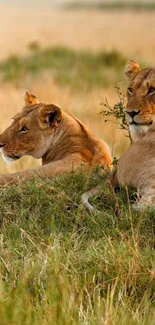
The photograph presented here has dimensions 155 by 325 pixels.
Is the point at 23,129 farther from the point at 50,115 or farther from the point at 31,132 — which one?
the point at 50,115

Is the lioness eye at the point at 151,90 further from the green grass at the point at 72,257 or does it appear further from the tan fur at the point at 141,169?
the green grass at the point at 72,257

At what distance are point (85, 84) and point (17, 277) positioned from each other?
419 inches

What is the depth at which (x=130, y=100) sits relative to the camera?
17.0 feet

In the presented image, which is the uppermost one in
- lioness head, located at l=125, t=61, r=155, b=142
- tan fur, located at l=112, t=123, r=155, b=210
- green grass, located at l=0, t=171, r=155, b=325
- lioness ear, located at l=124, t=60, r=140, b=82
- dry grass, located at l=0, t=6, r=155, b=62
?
lioness ear, located at l=124, t=60, r=140, b=82

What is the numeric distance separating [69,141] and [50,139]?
12 cm

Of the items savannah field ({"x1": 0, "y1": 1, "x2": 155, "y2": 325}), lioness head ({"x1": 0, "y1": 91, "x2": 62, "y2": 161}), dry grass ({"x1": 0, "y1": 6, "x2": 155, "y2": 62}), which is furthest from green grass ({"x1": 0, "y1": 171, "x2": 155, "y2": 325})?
dry grass ({"x1": 0, "y1": 6, "x2": 155, "y2": 62})

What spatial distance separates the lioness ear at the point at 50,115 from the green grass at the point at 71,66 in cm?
837

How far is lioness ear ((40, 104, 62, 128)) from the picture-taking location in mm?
5719

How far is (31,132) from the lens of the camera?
5.77m

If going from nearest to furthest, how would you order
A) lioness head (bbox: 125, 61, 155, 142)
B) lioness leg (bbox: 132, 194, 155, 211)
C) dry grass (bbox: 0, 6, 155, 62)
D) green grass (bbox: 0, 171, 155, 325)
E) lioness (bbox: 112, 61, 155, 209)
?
green grass (bbox: 0, 171, 155, 325) → lioness leg (bbox: 132, 194, 155, 211) → lioness (bbox: 112, 61, 155, 209) → lioness head (bbox: 125, 61, 155, 142) → dry grass (bbox: 0, 6, 155, 62)

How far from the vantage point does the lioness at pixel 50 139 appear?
5719 millimetres

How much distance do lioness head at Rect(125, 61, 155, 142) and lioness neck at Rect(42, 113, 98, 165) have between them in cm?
59

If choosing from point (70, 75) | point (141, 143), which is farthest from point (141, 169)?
point (70, 75)

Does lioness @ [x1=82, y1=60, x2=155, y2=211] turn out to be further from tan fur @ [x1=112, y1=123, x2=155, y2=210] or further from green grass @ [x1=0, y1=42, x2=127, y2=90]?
green grass @ [x1=0, y1=42, x2=127, y2=90]
